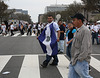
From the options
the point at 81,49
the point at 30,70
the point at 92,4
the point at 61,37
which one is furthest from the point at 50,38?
the point at 92,4

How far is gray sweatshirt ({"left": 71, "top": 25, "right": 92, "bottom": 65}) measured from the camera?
138 inches

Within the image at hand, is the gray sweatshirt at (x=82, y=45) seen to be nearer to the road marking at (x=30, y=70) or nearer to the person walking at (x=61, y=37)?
the road marking at (x=30, y=70)

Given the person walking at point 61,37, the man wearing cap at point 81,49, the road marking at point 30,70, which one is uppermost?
the man wearing cap at point 81,49

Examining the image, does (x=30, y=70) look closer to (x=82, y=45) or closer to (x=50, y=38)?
(x=50, y=38)

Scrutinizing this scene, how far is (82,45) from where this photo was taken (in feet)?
11.5

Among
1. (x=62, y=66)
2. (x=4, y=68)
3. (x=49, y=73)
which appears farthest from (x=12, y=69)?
(x=62, y=66)

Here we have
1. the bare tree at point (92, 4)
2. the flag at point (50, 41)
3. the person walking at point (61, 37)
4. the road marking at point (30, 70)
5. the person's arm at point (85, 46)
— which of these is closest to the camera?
the person's arm at point (85, 46)

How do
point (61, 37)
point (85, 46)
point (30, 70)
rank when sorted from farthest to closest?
point (61, 37) → point (30, 70) → point (85, 46)

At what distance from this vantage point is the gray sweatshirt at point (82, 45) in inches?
138

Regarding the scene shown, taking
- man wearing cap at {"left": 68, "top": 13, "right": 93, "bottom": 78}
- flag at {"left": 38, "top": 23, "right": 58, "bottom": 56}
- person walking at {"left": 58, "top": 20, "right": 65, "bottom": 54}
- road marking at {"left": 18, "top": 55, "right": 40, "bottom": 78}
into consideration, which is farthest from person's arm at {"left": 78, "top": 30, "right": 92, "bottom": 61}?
person walking at {"left": 58, "top": 20, "right": 65, "bottom": 54}

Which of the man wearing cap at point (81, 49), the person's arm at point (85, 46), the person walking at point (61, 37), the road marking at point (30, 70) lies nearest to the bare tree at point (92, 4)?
the person walking at point (61, 37)

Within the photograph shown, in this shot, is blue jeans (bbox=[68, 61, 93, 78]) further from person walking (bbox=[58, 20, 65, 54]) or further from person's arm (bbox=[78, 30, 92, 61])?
person walking (bbox=[58, 20, 65, 54])

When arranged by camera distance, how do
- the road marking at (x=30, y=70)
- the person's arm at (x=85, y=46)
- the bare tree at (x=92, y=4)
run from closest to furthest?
the person's arm at (x=85, y=46), the road marking at (x=30, y=70), the bare tree at (x=92, y=4)

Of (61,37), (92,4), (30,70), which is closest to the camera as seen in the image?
(30,70)
